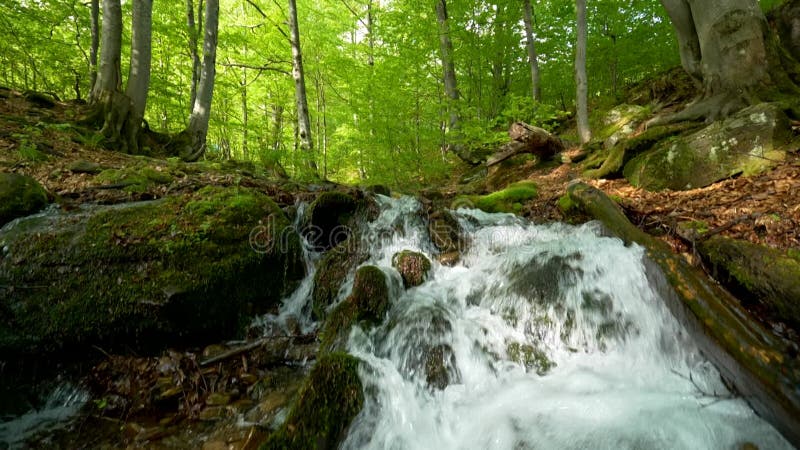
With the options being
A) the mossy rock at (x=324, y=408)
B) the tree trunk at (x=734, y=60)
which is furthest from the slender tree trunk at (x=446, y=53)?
the mossy rock at (x=324, y=408)

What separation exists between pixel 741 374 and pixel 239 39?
13354 millimetres

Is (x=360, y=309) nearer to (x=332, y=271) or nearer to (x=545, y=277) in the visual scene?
(x=332, y=271)

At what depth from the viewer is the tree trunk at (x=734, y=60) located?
5.05 m

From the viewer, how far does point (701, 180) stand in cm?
443

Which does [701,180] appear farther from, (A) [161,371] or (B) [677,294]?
(A) [161,371]

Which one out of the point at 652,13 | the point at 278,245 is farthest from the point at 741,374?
the point at 652,13

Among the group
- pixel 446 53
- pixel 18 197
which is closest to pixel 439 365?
pixel 18 197

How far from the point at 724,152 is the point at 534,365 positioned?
409cm

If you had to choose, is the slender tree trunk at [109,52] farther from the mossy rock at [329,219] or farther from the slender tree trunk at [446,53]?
the slender tree trunk at [446,53]

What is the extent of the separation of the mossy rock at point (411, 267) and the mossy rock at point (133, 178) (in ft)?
11.5

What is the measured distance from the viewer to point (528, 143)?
8758 mm

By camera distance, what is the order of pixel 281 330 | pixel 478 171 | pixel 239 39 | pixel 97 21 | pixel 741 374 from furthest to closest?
pixel 478 171
pixel 239 39
pixel 97 21
pixel 281 330
pixel 741 374

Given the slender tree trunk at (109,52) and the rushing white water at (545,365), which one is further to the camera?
the slender tree trunk at (109,52)

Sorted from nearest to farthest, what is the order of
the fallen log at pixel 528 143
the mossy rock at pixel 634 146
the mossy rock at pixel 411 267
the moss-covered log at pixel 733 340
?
the moss-covered log at pixel 733 340
the mossy rock at pixel 411 267
the mossy rock at pixel 634 146
the fallen log at pixel 528 143
